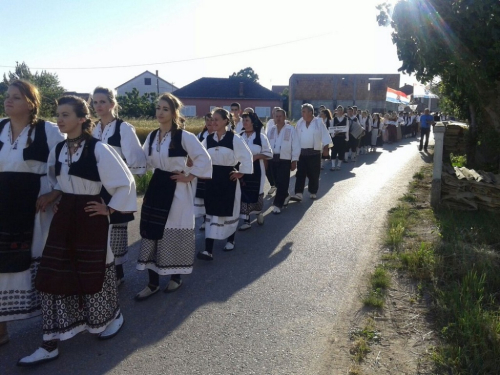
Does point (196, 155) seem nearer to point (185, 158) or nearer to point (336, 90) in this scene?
point (185, 158)

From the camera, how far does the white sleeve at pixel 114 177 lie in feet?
11.8

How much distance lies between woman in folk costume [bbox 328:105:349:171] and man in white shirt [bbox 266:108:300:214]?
6.30 meters

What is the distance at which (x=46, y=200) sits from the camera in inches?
146

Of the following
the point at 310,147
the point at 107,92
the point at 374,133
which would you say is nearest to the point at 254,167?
the point at 310,147

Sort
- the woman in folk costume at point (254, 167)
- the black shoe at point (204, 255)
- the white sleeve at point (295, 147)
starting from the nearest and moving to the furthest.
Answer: the black shoe at point (204, 255) → the woman in folk costume at point (254, 167) → the white sleeve at point (295, 147)

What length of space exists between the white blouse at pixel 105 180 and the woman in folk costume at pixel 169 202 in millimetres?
1016

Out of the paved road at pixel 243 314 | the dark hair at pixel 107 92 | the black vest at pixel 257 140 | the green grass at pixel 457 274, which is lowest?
the paved road at pixel 243 314

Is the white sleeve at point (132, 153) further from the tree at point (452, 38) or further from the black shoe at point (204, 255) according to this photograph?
the tree at point (452, 38)

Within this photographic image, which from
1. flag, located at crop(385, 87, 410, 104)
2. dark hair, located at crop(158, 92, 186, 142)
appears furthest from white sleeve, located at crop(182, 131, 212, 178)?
A: flag, located at crop(385, 87, 410, 104)

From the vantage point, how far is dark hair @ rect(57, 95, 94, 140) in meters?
3.65

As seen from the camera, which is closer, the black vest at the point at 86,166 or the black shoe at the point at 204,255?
the black vest at the point at 86,166

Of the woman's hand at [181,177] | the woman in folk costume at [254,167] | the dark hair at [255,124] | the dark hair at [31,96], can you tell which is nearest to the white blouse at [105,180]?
the dark hair at [31,96]

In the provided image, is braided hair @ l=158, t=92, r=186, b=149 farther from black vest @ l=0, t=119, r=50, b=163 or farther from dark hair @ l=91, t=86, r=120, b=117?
black vest @ l=0, t=119, r=50, b=163

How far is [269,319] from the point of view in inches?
170
